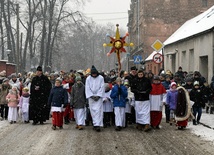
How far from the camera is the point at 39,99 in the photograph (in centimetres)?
1559

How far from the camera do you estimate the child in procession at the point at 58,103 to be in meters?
13.9

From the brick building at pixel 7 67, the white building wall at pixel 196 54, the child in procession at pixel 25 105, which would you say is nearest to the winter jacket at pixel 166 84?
the child in procession at pixel 25 105

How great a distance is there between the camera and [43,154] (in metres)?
9.48

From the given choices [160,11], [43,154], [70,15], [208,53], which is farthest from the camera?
[160,11]

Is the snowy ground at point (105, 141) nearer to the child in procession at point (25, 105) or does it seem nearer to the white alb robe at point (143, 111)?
the white alb robe at point (143, 111)

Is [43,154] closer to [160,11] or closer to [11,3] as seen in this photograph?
[11,3]

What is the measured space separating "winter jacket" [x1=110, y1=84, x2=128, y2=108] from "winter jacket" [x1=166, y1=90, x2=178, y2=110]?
150cm

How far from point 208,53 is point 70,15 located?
24577mm

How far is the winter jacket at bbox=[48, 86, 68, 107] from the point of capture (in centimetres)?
1414

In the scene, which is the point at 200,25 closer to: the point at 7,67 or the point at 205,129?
the point at 7,67

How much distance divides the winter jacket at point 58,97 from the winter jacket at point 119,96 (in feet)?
5.07

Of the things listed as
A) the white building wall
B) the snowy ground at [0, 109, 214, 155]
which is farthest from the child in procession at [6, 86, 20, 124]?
the white building wall

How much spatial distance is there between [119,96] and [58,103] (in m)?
1.98

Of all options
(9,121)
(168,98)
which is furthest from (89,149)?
(9,121)
